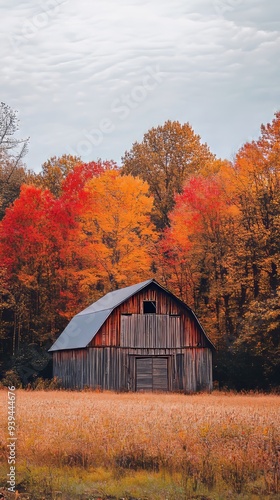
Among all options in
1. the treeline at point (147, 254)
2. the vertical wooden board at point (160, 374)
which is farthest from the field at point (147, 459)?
the treeline at point (147, 254)

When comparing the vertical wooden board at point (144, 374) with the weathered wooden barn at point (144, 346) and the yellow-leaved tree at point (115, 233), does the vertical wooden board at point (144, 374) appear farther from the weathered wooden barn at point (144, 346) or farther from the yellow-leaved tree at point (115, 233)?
the yellow-leaved tree at point (115, 233)

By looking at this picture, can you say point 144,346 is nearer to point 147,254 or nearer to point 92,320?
point 92,320

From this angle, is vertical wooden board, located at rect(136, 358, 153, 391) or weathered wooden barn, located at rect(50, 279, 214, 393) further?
vertical wooden board, located at rect(136, 358, 153, 391)

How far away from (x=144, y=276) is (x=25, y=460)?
131 feet

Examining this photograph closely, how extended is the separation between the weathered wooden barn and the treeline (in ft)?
9.78

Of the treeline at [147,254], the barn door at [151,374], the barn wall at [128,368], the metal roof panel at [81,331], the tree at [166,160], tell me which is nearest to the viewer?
the barn wall at [128,368]

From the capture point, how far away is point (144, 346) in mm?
43844

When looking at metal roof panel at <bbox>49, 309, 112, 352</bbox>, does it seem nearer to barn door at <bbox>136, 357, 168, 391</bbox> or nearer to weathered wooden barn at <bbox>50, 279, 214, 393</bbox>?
weathered wooden barn at <bbox>50, 279, 214, 393</bbox>

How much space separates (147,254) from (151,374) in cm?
1193

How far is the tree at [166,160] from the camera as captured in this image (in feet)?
217

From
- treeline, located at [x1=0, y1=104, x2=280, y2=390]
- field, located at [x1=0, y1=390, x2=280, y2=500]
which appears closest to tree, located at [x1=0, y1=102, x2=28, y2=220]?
treeline, located at [x1=0, y1=104, x2=280, y2=390]

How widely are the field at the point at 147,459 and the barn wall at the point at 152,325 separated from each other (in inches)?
1028

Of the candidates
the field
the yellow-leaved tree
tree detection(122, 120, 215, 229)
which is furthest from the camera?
tree detection(122, 120, 215, 229)

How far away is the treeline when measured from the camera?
4731cm
